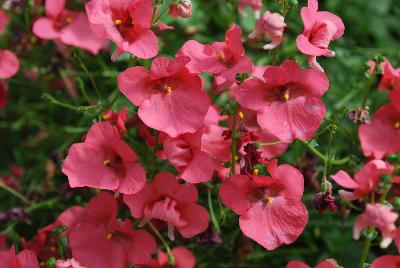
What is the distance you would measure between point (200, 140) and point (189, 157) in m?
0.04

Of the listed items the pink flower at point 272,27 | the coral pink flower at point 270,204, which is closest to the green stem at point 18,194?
the coral pink flower at point 270,204

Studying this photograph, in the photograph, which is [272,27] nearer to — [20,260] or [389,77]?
[389,77]

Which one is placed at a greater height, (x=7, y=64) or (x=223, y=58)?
(x=223, y=58)

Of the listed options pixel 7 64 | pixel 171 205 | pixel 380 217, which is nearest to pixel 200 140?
pixel 171 205

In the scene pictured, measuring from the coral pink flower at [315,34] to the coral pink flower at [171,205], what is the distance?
0.34 meters

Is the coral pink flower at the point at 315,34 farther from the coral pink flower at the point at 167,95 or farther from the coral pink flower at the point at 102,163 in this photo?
the coral pink flower at the point at 102,163

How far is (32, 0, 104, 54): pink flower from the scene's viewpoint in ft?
5.40

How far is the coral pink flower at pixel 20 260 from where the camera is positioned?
1279mm

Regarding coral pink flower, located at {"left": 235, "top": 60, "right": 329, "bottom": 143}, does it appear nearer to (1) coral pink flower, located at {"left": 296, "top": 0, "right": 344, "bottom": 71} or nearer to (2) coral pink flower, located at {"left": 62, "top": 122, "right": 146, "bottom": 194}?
(1) coral pink flower, located at {"left": 296, "top": 0, "right": 344, "bottom": 71}

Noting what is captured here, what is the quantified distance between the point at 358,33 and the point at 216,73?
84cm

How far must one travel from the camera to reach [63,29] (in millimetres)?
1682

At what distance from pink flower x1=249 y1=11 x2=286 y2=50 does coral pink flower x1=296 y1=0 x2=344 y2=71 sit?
36mm

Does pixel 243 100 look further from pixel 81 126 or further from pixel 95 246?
pixel 81 126

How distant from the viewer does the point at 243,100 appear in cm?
125
